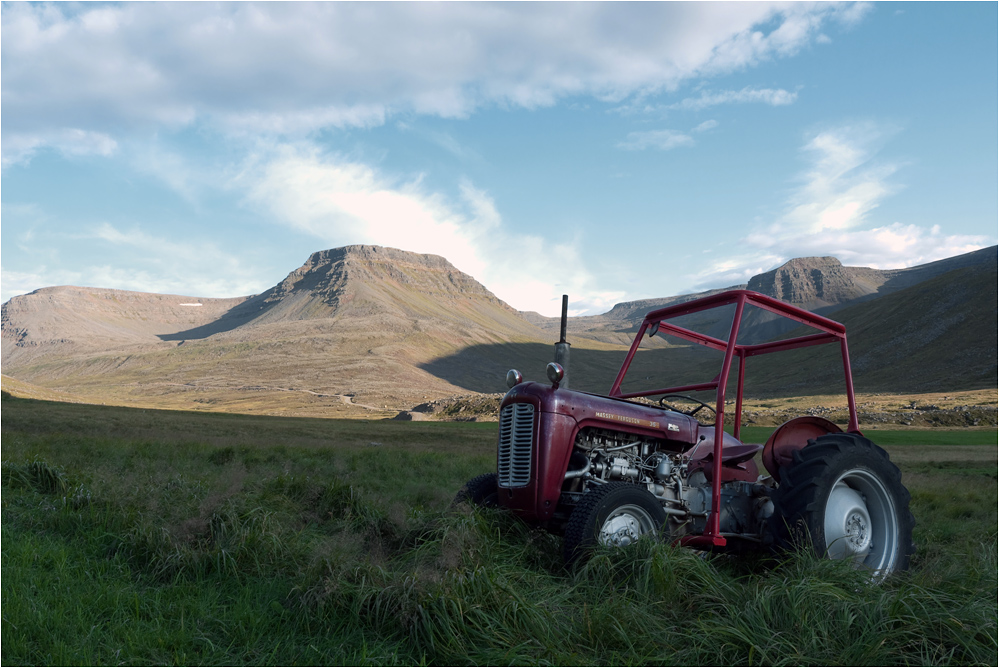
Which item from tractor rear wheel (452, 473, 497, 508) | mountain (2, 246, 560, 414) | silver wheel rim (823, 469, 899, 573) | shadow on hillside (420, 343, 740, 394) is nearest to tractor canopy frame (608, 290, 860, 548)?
silver wheel rim (823, 469, 899, 573)

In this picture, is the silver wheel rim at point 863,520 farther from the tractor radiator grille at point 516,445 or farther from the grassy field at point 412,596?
the tractor radiator grille at point 516,445

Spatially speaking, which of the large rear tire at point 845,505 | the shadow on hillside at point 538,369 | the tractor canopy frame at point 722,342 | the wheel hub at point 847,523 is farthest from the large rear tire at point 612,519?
the shadow on hillside at point 538,369

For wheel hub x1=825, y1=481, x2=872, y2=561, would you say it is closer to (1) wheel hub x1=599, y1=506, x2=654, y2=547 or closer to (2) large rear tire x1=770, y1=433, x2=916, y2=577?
(2) large rear tire x1=770, y1=433, x2=916, y2=577

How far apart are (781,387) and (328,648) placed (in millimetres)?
104661

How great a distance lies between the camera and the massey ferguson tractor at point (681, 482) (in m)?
5.28

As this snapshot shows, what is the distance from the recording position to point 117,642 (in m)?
3.76

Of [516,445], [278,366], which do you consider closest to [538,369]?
[278,366]

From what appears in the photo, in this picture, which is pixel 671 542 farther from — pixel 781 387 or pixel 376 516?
pixel 781 387

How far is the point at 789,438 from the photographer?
22.1 feet

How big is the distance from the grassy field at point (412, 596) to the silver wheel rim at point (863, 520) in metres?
0.45

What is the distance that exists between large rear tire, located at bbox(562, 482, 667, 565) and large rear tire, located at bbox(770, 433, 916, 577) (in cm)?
111

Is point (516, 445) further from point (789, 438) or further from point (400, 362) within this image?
point (400, 362)

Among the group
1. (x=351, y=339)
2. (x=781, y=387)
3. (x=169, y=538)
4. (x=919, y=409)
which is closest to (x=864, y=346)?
(x=781, y=387)

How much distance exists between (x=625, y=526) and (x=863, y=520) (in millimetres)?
2492
